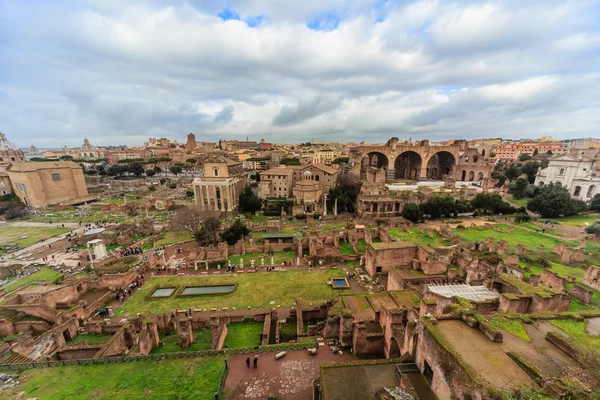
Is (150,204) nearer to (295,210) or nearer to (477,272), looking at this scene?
(295,210)

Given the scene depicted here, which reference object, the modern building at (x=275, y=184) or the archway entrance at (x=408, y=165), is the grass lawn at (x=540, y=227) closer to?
the archway entrance at (x=408, y=165)

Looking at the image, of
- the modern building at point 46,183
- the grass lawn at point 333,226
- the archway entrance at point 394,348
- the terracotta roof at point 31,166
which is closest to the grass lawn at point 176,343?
the archway entrance at point 394,348

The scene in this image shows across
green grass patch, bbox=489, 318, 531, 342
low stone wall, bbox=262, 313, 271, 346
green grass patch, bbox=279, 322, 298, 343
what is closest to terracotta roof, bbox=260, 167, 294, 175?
low stone wall, bbox=262, 313, 271, 346

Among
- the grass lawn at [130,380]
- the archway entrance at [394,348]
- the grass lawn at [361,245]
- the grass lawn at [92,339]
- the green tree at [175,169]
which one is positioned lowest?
the grass lawn at [92,339]

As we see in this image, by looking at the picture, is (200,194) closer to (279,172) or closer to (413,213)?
(279,172)

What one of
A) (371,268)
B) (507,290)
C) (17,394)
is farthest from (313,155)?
(17,394)

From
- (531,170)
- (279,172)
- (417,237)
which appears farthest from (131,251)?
(531,170)
